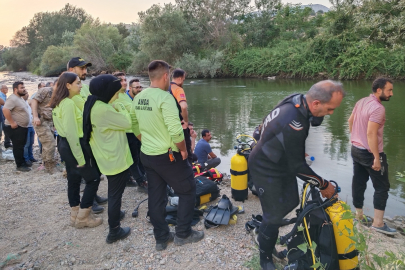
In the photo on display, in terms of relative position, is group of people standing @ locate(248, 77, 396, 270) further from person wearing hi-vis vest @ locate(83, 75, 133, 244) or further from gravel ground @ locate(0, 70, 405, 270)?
person wearing hi-vis vest @ locate(83, 75, 133, 244)

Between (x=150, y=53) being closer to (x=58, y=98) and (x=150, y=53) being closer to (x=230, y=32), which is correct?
(x=230, y=32)

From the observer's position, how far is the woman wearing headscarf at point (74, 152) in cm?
396

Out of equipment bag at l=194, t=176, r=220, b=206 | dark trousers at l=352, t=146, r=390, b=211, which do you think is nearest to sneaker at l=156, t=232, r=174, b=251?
equipment bag at l=194, t=176, r=220, b=206

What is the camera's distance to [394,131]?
10.6 metres

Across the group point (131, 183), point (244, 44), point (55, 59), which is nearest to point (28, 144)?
point (131, 183)

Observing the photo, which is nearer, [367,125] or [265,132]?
[265,132]

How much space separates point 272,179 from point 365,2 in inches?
563

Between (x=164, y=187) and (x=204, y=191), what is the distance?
1301 millimetres

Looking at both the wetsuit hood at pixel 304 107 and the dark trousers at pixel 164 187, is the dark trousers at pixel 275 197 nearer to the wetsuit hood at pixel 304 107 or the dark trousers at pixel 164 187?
the wetsuit hood at pixel 304 107

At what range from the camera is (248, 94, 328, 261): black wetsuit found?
270cm

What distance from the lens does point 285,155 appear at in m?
2.79

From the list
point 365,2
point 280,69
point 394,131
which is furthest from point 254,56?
point 394,131

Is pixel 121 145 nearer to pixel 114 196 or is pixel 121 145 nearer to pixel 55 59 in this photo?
pixel 114 196

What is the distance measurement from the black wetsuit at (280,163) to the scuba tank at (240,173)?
1934 mm
